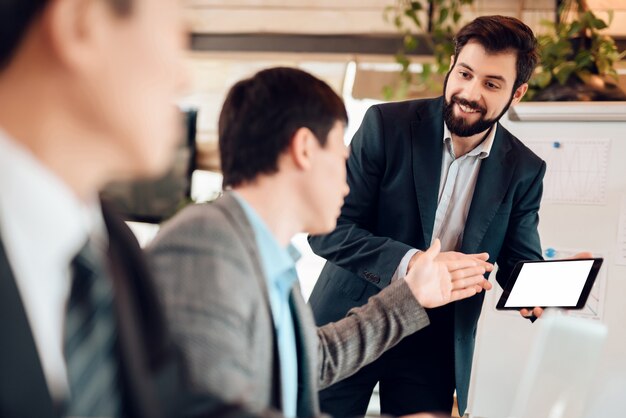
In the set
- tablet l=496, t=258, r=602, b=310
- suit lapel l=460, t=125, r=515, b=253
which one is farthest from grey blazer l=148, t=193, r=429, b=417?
suit lapel l=460, t=125, r=515, b=253

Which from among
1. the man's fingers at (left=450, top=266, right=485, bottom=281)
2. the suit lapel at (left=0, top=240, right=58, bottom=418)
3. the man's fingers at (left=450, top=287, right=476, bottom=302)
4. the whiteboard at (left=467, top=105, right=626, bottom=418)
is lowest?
the whiteboard at (left=467, top=105, right=626, bottom=418)

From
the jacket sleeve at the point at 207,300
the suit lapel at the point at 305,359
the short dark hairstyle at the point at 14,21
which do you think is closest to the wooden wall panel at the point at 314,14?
the suit lapel at the point at 305,359

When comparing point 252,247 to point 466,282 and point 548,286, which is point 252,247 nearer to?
point 466,282

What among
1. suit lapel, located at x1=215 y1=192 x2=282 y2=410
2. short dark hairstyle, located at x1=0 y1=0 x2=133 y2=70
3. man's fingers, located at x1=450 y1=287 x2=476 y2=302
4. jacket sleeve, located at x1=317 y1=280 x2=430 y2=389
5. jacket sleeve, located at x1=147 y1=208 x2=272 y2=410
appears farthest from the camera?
man's fingers, located at x1=450 y1=287 x2=476 y2=302

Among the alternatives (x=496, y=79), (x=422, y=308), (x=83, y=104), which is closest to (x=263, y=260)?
(x=422, y=308)

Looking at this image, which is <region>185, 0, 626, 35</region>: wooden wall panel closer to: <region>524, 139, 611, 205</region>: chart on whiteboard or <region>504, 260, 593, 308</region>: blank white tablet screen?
<region>524, 139, 611, 205</region>: chart on whiteboard

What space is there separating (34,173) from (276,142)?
73cm

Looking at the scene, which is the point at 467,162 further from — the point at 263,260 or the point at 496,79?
the point at 263,260

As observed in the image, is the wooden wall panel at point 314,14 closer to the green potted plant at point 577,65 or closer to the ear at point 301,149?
the green potted plant at point 577,65

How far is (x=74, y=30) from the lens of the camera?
1.63ft

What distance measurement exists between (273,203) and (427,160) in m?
1.03

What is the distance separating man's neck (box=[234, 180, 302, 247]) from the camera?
1207 millimetres

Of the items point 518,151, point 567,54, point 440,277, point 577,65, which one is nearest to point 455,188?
point 518,151

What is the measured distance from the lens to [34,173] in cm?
52
